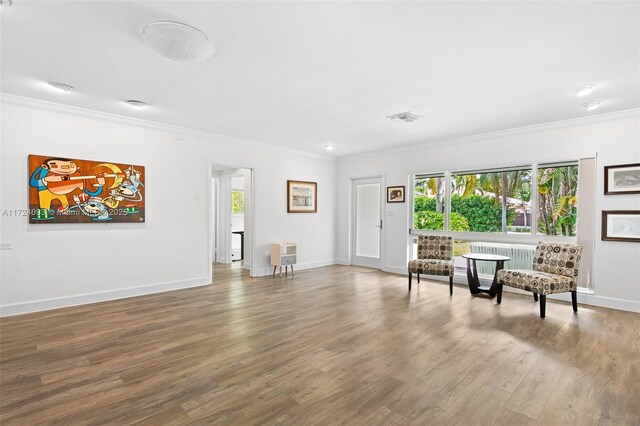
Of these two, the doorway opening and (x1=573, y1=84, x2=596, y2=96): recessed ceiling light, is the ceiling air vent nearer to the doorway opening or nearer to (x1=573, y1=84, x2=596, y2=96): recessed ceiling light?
(x1=573, y1=84, x2=596, y2=96): recessed ceiling light

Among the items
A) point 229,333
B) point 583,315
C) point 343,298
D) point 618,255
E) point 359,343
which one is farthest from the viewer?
point 343,298

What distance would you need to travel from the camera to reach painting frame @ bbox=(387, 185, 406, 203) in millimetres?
6848

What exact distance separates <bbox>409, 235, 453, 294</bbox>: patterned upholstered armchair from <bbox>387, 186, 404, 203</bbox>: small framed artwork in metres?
1.25

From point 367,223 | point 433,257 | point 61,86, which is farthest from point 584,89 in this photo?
point 61,86

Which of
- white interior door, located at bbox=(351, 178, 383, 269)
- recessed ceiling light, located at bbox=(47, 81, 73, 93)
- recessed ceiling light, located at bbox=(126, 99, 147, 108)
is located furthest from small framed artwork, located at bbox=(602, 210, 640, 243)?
recessed ceiling light, located at bbox=(47, 81, 73, 93)

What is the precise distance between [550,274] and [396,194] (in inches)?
127

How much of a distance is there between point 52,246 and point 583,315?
6.80m

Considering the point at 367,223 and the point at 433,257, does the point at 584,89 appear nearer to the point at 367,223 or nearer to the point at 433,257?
the point at 433,257

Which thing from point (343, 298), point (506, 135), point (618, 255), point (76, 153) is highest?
point (506, 135)

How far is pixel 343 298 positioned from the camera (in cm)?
487

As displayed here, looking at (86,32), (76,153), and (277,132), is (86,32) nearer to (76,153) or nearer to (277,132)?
(76,153)

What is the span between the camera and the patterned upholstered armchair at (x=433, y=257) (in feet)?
17.3

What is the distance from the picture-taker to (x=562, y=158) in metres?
4.87

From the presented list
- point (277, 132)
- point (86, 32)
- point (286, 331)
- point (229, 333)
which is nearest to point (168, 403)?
point (229, 333)
